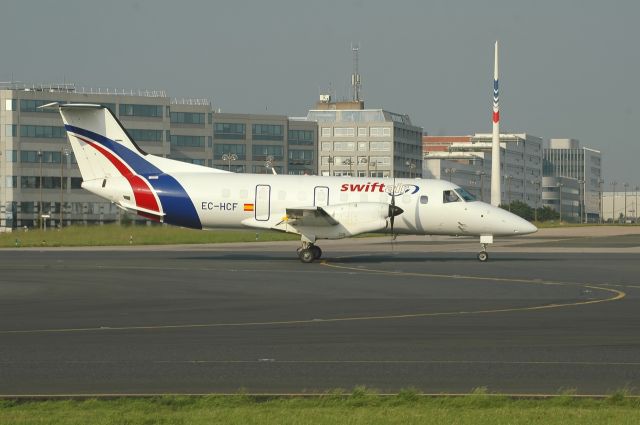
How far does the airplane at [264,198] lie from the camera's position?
142 ft

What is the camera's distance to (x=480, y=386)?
1349 centimetres

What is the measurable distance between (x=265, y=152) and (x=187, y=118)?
Result: 2508 centimetres

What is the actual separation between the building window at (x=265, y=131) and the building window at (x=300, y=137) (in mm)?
4900

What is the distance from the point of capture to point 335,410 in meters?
11.7

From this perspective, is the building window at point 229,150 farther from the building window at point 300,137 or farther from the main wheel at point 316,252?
the main wheel at point 316,252

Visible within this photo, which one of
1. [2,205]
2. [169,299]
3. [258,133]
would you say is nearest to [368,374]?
[169,299]

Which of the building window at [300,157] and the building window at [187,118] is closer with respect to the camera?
the building window at [187,118]

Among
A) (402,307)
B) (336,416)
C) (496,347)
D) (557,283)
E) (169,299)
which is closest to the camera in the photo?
(336,416)

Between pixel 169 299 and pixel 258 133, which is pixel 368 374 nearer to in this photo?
pixel 169 299

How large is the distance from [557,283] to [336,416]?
22916 millimetres

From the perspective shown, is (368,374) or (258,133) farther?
(258,133)

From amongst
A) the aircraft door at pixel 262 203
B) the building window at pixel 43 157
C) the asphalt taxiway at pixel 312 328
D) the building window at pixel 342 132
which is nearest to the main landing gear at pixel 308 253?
the aircraft door at pixel 262 203

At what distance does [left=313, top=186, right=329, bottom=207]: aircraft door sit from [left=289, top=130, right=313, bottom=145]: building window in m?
134

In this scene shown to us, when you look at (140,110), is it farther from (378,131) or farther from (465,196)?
(465,196)
